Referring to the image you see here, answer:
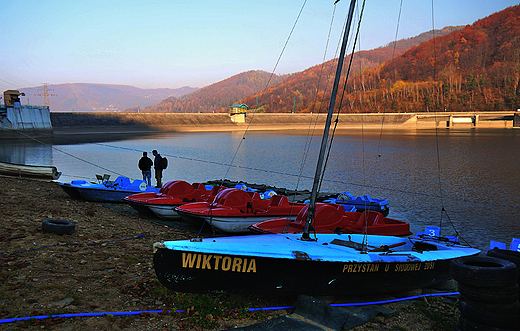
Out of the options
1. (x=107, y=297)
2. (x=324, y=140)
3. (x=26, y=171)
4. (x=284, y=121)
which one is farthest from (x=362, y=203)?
(x=284, y=121)

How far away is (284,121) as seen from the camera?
452ft

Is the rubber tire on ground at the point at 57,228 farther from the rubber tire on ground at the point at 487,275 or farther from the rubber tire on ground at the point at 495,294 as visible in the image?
the rubber tire on ground at the point at 495,294

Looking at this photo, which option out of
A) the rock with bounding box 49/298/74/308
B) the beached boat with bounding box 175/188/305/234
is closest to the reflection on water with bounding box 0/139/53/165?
the beached boat with bounding box 175/188/305/234

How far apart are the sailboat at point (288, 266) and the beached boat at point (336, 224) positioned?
2704mm

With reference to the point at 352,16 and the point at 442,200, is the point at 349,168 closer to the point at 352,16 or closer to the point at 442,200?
the point at 442,200

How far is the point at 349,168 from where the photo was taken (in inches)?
1478

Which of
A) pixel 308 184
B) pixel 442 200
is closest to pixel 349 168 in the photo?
pixel 308 184

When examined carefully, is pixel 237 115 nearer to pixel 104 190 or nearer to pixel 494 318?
pixel 104 190

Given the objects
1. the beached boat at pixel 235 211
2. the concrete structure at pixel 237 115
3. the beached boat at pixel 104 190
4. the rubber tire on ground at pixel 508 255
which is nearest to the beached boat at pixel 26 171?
the beached boat at pixel 104 190

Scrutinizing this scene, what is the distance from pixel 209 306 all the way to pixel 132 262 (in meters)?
2.91

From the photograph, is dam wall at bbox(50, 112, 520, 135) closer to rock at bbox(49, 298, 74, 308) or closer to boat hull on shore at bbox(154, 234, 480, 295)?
boat hull on shore at bbox(154, 234, 480, 295)

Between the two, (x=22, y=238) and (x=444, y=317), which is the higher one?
(x=22, y=238)

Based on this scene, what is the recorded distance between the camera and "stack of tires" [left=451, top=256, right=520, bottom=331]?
5715 mm

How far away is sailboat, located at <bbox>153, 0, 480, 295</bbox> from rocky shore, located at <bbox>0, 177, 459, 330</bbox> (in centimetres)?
39
